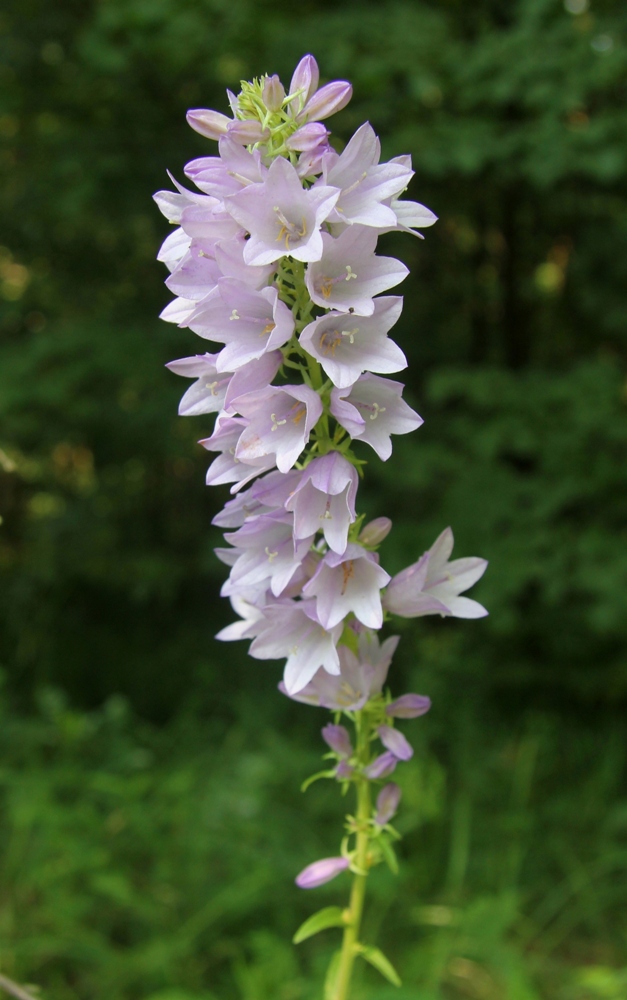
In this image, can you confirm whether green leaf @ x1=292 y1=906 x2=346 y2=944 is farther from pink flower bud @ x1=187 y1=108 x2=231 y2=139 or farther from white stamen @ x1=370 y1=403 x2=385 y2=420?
pink flower bud @ x1=187 y1=108 x2=231 y2=139

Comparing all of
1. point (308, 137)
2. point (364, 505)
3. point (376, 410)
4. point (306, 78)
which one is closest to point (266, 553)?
point (376, 410)

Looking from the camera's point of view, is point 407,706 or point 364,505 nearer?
point 407,706

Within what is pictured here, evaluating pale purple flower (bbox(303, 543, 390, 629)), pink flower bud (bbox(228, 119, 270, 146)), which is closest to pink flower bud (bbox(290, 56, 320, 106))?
pink flower bud (bbox(228, 119, 270, 146))

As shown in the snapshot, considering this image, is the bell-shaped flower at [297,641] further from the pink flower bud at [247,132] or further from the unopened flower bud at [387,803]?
the pink flower bud at [247,132]

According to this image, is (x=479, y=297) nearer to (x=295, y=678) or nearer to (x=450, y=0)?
(x=450, y=0)

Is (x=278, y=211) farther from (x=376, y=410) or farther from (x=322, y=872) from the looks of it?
(x=322, y=872)

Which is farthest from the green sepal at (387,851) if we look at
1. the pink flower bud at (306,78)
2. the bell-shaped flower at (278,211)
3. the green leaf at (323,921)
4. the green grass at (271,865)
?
the green grass at (271,865)

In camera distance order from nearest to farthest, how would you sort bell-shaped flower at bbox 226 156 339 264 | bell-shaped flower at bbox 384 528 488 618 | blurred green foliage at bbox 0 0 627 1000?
bell-shaped flower at bbox 226 156 339 264
bell-shaped flower at bbox 384 528 488 618
blurred green foliage at bbox 0 0 627 1000
